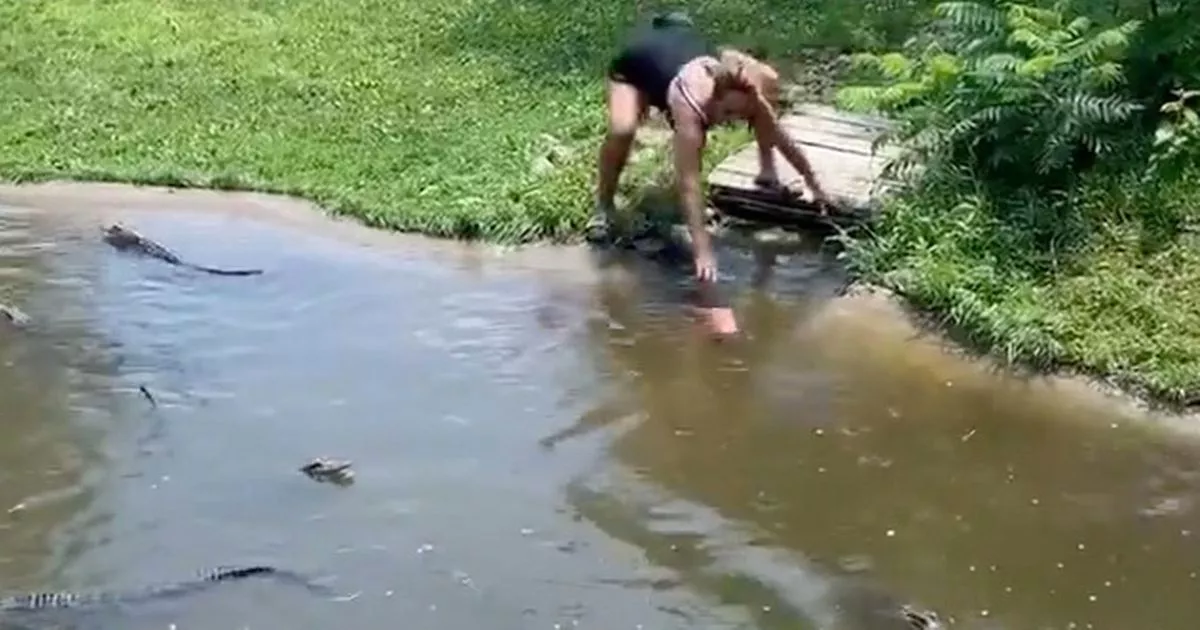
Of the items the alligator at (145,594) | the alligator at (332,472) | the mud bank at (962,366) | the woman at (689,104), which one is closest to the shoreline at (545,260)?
the mud bank at (962,366)

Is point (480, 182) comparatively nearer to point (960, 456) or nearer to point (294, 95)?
point (294, 95)

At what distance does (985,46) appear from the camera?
27.7 ft

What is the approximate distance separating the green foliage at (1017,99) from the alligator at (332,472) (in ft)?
10.6

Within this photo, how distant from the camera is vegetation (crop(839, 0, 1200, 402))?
712 cm

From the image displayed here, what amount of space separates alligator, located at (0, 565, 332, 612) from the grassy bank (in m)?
3.10

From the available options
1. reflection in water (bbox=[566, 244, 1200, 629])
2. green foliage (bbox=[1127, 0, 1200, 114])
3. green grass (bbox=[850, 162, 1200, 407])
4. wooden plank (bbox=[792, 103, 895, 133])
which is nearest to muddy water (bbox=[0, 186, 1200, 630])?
Result: reflection in water (bbox=[566, 244, 1200, 629])

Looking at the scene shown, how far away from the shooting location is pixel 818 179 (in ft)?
27.7

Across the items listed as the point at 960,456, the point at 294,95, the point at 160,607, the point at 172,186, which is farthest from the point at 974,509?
the point at 294,95

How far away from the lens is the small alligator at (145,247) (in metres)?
8.14

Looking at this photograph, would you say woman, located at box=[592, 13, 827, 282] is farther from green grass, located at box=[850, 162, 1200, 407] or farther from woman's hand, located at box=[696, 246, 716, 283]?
green grass, located at box=[850, 162, 1200, 407]

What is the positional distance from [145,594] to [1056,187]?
14.1 feet

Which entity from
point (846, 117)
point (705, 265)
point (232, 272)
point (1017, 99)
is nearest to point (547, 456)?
point (705, 265)

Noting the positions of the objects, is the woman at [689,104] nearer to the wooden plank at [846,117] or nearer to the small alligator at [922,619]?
the wooden plank at [846,117]

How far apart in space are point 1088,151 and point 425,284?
288cm
